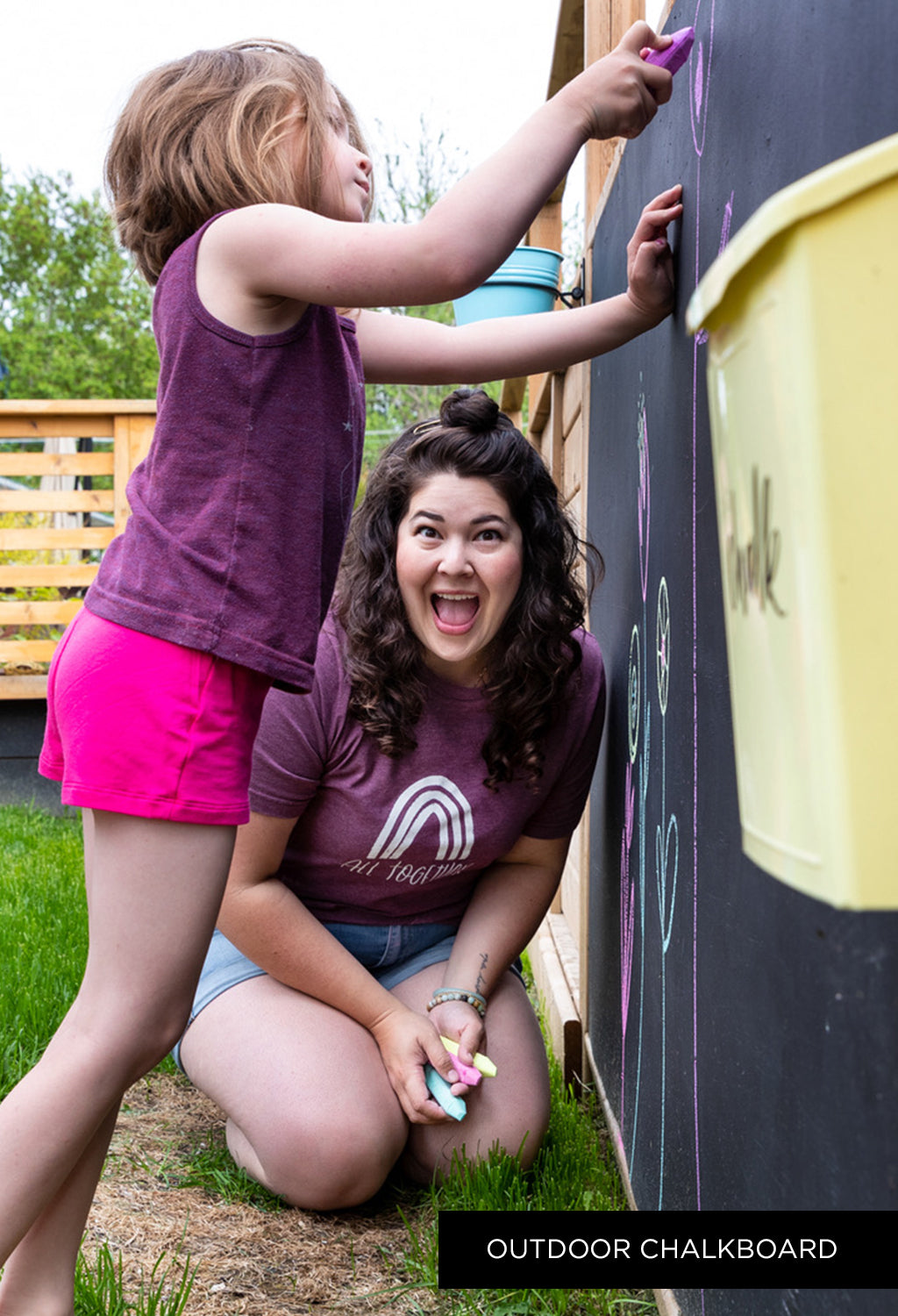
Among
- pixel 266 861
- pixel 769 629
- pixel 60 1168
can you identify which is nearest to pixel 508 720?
pixel 266 861

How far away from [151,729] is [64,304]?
2185cm

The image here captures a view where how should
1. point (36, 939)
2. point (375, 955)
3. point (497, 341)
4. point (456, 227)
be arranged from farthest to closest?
point (36, 939), point (375, 955), point (497, 341), point (456, 227)

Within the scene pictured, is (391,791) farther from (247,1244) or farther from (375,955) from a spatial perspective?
(247,1244)

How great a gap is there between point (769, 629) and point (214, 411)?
916 mm

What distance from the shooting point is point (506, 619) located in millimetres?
1899

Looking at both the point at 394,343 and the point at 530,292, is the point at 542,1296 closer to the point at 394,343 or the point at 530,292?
the point at 394,343

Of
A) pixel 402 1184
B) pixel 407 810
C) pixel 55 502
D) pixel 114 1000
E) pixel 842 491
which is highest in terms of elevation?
pixel 55 502

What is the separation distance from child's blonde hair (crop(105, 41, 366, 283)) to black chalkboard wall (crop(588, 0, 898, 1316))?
17.1 inches

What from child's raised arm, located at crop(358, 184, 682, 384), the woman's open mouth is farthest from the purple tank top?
the woman's open mouth

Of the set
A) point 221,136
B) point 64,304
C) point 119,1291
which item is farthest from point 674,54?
point 64,304

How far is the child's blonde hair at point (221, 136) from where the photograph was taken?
1.25 metres

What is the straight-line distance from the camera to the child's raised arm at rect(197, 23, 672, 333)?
1.05 meters

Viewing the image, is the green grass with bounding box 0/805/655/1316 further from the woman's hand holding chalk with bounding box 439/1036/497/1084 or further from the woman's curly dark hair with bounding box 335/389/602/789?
the woman's curly dark hair with bounding box 335/389/602/789

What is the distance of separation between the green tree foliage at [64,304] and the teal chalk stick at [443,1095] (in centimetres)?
2001
